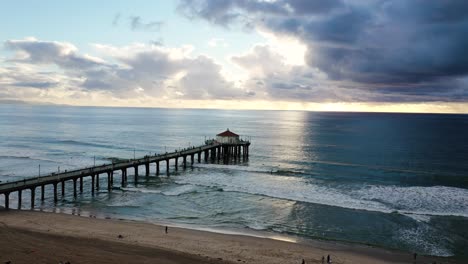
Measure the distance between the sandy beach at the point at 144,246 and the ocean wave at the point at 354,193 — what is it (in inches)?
494

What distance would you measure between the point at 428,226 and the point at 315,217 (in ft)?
31.5

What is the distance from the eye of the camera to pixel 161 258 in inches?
933

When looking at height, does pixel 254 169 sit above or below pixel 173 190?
above

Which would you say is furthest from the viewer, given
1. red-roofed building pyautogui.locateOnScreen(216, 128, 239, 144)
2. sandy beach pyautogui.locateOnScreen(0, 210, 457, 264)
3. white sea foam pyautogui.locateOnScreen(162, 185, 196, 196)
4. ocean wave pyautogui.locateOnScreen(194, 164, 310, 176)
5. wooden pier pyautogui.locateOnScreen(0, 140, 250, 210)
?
red-roofed building pyautogui.locateOnScreen(216, 128, 239, 144)

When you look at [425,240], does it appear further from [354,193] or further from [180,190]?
[180,190]

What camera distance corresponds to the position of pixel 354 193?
4512cm

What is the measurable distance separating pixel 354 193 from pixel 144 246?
91.6ft

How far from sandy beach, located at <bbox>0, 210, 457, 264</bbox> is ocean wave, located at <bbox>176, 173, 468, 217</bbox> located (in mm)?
12556

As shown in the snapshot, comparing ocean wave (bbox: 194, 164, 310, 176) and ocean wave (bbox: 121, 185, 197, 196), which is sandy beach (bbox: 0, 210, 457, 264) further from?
ocean wave (bbox: 194, 164, 310, 176)

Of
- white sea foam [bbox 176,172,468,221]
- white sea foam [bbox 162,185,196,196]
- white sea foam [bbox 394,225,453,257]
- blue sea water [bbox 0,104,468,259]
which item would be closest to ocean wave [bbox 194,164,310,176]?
blue sea water [bbox 0,104,468,259]

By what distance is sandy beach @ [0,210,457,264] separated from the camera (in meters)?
23.3

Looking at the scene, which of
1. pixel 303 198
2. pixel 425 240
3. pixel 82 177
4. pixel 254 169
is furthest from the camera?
pixel 254 169

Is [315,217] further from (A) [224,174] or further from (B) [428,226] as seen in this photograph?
(A) [224,174]

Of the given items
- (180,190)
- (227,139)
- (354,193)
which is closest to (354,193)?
(354,193)
